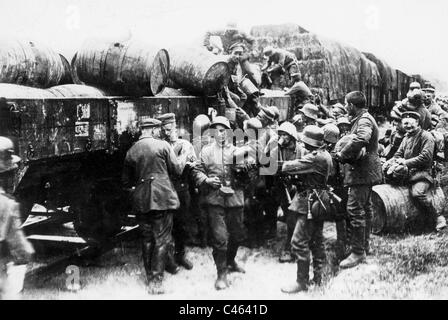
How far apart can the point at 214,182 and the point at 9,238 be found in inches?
81.3

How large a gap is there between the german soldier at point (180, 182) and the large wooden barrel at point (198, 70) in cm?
138

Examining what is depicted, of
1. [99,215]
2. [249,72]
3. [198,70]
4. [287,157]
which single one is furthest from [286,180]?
[249,72]

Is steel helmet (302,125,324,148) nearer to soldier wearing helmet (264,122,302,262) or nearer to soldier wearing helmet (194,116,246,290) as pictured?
soldier wearing helmet (264,122,302,262)

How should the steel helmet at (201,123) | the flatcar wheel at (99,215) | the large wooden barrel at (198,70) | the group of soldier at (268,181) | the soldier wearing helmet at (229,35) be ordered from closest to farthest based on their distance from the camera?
the group of soldier at (268,181), the flatcar wheel at (99,215), the steel helmet at (201,123), the large wooden barrel at (198,70), the soldier wearing helmet at (229,35)

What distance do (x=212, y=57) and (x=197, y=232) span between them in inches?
99.1

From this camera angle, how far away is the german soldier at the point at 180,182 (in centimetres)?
567

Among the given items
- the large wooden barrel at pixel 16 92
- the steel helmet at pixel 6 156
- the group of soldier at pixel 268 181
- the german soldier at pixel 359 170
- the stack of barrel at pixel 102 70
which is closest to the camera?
the steel helmet at pixel 6 156

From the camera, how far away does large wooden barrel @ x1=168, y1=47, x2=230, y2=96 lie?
280 inches

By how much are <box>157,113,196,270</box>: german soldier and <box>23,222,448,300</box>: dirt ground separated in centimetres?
28

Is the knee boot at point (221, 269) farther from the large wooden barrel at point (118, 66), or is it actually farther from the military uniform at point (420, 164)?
the military uniform at point (420, 164)

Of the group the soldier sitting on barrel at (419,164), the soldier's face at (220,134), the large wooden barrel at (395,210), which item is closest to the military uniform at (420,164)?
the soldier sitting on barrel at (419,164)
